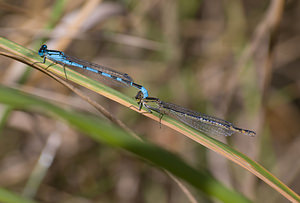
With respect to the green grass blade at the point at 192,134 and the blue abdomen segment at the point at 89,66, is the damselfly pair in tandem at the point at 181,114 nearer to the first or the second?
the blue abdomen segment at the point at 89,66

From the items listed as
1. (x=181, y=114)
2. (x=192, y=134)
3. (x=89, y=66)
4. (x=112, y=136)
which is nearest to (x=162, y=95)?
(x=181, y=114)

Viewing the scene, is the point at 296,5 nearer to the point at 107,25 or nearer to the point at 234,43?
the point at 234,43

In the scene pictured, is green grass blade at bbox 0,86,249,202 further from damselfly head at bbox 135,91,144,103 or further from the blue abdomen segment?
damselfly head at bbox 135,91,144,103

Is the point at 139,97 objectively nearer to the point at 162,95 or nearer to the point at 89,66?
the point at 89,66

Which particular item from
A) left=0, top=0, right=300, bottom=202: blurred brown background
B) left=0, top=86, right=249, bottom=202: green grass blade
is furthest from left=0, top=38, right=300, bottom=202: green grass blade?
left=0, top=0, right=300, bottom=202: blurred brown background

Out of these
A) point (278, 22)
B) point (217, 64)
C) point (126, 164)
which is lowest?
point (126, 164)

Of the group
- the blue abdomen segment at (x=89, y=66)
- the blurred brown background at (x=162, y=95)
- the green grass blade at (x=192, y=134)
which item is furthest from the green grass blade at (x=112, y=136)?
the blurred brown background at (x=162, y=95)

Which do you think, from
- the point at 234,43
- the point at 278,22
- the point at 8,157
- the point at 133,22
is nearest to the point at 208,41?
the point at 234,43

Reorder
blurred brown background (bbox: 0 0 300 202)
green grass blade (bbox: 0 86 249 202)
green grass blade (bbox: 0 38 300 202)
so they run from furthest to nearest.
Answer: blurred brown background (bbox: 0 0 300 202) → green grass blade (bbox: 0 38 300 202) → green grass blade (bbox: 0 86 249 202)

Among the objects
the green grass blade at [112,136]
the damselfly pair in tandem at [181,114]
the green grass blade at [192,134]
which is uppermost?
the damselfly pair in tandem at [181,114]
